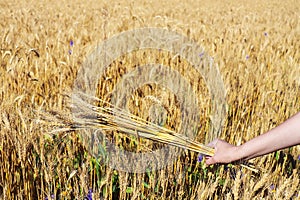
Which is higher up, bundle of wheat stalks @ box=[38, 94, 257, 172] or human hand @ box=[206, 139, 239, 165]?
bundle of wheat stalks @ box=[38, 94, 257, 172]

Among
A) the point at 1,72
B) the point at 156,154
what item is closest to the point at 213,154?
the point at 156,154

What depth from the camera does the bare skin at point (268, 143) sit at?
1017mm

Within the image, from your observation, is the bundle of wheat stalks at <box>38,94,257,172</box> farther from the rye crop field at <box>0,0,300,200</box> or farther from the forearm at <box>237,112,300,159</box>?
the forearm at <box>237,112,300,159</box>

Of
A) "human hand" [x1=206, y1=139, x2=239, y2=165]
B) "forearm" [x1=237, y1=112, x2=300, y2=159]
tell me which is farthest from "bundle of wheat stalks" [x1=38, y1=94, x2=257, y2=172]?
"forearm" [x1=237, y1=112, x2=300, y2=159]

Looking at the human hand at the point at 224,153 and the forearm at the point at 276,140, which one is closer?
the forearm at the point at 276,140

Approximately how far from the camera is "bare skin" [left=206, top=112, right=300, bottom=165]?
3.34ft

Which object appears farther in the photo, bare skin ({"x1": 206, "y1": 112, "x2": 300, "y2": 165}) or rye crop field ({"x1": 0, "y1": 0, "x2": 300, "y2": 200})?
rye crop field ({"x1": 0, "y1": 0, "x2": 300, "y2": 200})

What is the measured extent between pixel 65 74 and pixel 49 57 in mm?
377

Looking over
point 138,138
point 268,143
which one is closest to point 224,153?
point 268,143

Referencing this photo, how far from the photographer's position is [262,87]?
2459mm

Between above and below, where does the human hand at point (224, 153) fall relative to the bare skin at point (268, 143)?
below

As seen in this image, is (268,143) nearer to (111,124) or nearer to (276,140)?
(276,140)

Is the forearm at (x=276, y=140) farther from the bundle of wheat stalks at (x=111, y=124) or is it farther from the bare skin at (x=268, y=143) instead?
the bundle of wheat stalks at (x=111, y=124)

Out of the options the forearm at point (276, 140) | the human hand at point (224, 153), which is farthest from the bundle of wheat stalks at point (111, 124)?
the forearm at point (276, 140)
